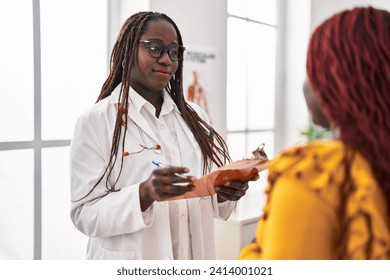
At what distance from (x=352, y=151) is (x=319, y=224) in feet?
0.38

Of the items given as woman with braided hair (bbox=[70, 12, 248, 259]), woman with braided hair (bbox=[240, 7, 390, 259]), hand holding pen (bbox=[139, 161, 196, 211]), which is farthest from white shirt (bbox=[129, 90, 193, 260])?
woman with braided hair (bbox=[240, 7, 390, 259])

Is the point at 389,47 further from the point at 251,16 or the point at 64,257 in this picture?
the point at 251,16

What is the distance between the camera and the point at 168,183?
3.47ft

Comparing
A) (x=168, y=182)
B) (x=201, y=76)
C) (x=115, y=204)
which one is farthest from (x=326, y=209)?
(x=201, y=76)

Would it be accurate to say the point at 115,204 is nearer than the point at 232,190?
Yes

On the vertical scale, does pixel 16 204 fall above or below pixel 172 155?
below

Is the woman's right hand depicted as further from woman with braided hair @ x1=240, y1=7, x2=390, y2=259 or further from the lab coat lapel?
woman with braided hair @ x1=240, y1=7, x2=390, y2=259

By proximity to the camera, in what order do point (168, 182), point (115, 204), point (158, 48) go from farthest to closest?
point (158, 48) < point (115, 204) < point (168, 182)

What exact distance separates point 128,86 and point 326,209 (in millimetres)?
846

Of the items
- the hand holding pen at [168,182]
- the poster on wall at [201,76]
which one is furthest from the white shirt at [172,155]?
the poster on wall at [201,76]

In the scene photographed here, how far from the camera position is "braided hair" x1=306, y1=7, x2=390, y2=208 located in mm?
655

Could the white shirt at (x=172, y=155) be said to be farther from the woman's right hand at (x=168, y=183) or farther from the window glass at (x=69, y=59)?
the window glass at (x=69, y=59)

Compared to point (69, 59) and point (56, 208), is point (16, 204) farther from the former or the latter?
point (69, 59)

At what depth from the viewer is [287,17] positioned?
13.4 feet
